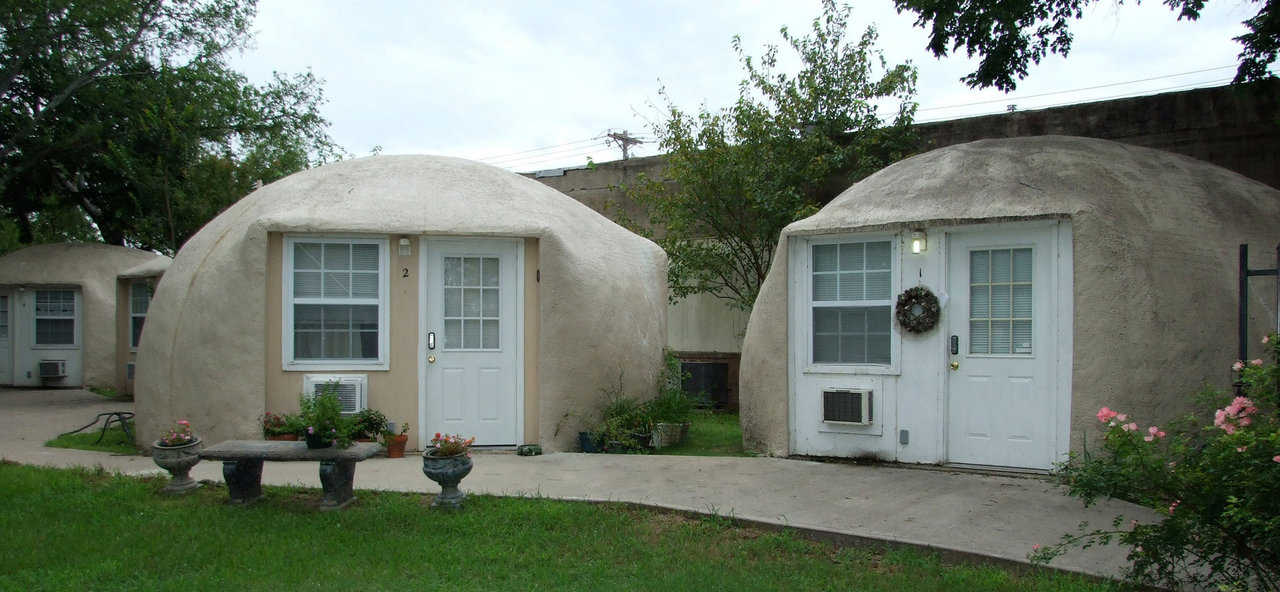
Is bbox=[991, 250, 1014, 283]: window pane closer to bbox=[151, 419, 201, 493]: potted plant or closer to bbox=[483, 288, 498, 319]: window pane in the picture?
bbox=[483, 288, 498, 319]: window pane

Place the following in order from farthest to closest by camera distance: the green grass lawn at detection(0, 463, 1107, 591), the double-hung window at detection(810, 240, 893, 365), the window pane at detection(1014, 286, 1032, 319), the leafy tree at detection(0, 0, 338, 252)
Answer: the leafy tree at detection(0, 0, 338, 252), the double-hung window at detection(810, 240, 893, 365), the window pane at detection(1014, 286, 1032, 319), the green grass lawn at detection(0, 463, 1107, 591)

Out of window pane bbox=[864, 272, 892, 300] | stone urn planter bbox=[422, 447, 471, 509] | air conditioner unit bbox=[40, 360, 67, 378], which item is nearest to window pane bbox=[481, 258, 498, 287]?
stone urn planter bbox=[422, 447, 471, 509]

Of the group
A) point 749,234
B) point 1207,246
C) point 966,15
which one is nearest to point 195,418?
point 749,234

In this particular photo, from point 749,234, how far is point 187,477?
301 inches

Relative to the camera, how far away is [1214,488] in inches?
157

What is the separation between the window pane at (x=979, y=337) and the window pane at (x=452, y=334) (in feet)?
16.1

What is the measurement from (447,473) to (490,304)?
2.95 m

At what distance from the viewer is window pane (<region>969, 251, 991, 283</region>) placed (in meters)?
7.63

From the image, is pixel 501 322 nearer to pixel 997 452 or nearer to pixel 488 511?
pixel 488 511

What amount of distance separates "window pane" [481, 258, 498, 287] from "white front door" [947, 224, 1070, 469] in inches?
174

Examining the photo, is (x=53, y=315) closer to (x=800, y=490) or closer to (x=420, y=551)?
(x=420, y=551)

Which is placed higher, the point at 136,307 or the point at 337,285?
the point at 337,285

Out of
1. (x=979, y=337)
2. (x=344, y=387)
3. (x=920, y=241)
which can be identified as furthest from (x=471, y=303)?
(x=979, y=337)

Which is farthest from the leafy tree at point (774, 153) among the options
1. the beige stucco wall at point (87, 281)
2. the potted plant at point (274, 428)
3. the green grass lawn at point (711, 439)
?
the beige stucco wall at point (87, 281)
